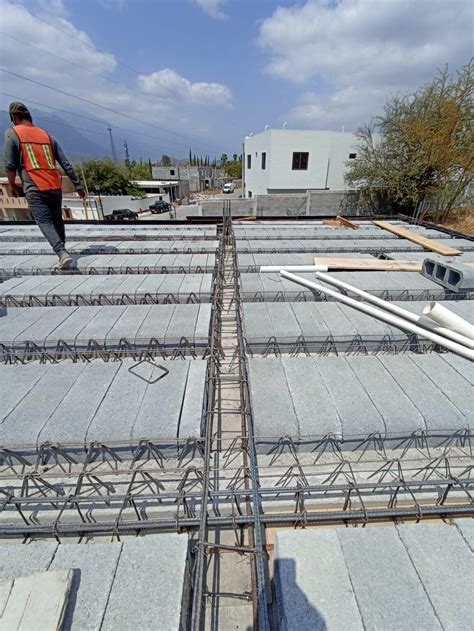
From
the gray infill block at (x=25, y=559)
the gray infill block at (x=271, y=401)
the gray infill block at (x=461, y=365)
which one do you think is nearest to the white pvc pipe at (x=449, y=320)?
the gray infill block at (x=461, y=365)

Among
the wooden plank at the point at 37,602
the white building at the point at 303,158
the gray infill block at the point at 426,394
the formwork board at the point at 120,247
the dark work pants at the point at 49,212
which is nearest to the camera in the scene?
the wooden plank at the point at 37,602

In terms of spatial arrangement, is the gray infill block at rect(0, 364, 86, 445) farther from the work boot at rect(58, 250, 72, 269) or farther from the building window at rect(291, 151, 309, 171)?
the building window at rect(291, 151, 309, 171)

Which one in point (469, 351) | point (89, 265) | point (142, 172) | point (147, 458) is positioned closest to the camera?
point (147, 458)

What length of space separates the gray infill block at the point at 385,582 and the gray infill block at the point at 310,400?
3.67 feet

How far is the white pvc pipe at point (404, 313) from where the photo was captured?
5.20 metres

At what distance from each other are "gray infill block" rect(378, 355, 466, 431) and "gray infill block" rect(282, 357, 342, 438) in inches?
47.9

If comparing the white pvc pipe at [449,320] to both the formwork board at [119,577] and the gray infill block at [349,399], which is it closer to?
the gray infill block at [349,399]

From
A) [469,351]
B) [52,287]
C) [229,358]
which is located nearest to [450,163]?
[469,351]

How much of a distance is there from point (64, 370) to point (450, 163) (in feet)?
91.6

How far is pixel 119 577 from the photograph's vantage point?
219 cm

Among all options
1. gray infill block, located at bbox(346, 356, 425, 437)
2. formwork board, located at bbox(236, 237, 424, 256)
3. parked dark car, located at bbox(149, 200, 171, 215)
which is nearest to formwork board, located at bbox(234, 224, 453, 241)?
formwork board, located at bbox(236, 237, 424, 256)

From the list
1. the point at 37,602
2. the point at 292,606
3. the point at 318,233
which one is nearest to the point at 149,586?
the point at 37,602

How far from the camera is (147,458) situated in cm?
350

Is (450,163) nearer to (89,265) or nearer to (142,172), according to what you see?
(89,265)
